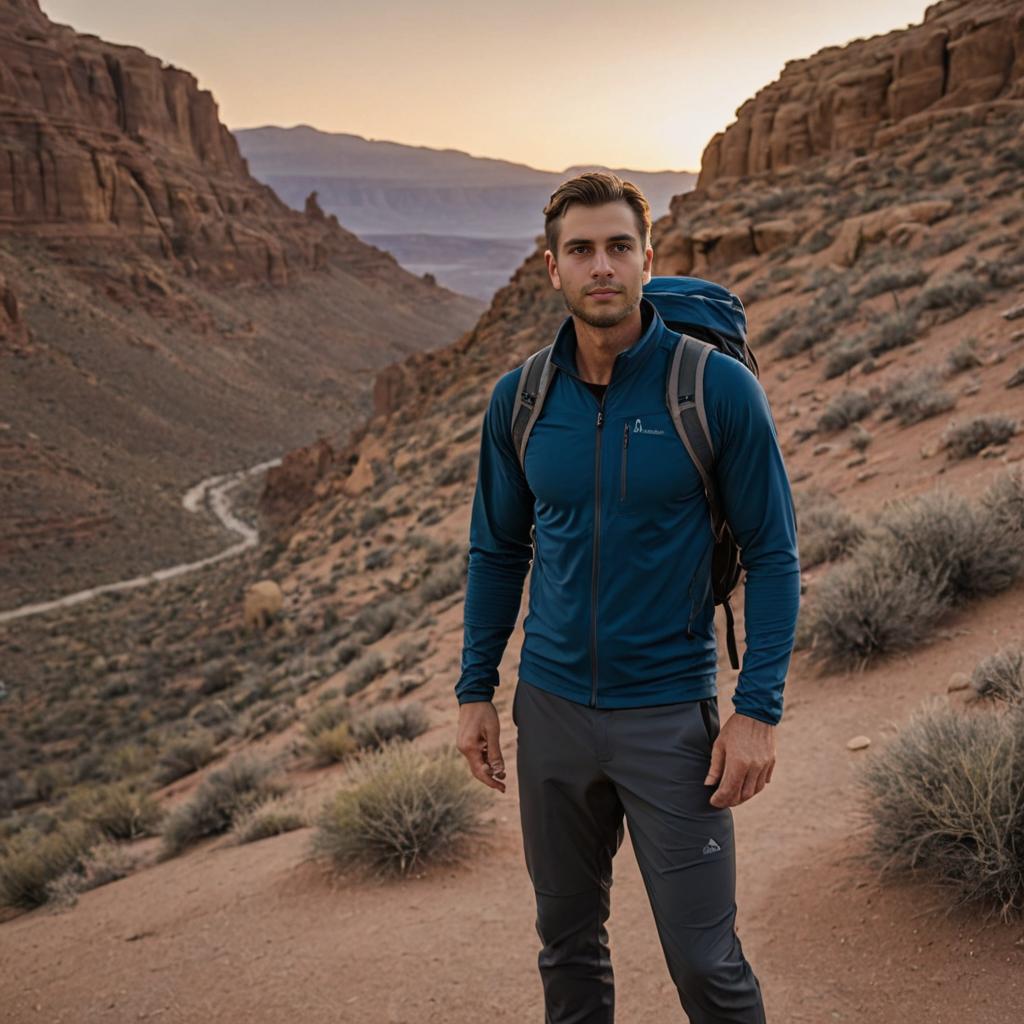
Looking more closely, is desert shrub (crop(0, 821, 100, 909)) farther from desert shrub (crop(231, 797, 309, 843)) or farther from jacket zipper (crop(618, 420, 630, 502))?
jacket zipper (crop(618, 420, 630, 502))

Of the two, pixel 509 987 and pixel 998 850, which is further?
pixel 509 987

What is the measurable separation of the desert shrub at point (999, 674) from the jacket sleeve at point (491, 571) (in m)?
2.35

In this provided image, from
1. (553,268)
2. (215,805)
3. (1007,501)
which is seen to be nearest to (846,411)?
(1007,501)

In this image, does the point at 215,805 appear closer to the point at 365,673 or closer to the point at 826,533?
the point at 365,673

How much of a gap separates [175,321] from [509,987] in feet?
236

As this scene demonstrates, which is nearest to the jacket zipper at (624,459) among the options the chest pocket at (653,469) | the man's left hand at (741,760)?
the chest pocket at (653,469)

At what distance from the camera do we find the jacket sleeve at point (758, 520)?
191cm

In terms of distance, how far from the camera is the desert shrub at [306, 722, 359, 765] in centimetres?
665

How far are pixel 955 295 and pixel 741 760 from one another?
11.0 metres

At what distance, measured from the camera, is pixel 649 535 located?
199 cm

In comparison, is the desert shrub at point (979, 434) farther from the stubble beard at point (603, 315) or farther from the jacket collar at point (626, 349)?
the stubble beard at point (603, 315)

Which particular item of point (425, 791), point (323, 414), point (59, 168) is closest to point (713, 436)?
point (425, 791)

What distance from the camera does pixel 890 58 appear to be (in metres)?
31.0

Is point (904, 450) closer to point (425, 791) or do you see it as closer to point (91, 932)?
point (425, 791)
